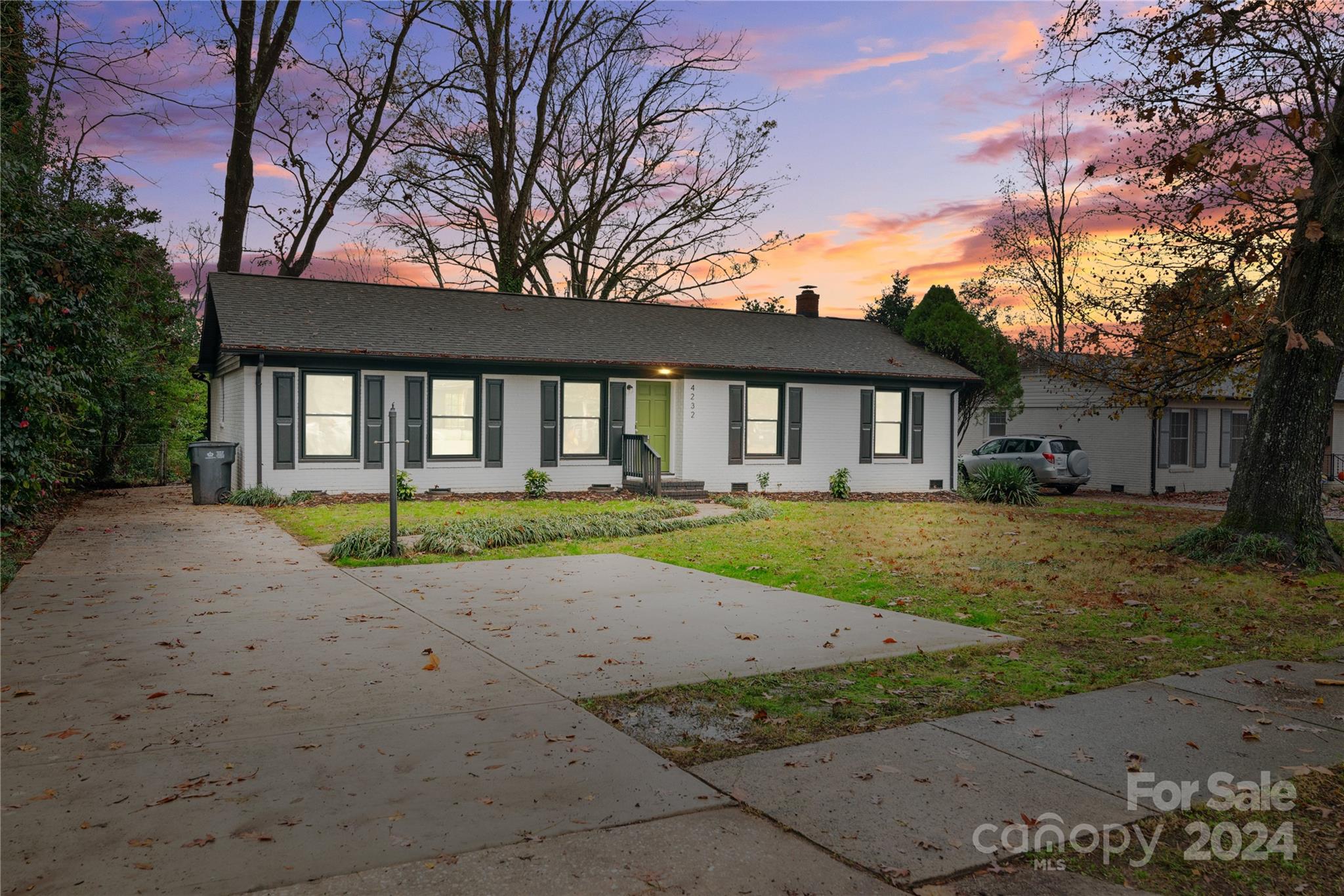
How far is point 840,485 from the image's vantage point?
21391 mm

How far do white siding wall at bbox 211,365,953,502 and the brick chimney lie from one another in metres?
4.75

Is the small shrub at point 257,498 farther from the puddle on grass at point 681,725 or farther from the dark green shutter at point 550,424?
the puddle on grass at point 681,725

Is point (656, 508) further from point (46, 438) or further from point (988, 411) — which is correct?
point (988, 411)

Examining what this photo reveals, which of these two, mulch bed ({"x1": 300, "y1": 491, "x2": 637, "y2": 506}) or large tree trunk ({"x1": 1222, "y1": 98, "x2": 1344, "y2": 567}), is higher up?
large tree trunk ({"x1": 1222, "y1": 98, "x2": 1344, "y2": 567})

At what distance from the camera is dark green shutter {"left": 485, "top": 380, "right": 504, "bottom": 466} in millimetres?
18953

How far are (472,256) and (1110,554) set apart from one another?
23.4 meters

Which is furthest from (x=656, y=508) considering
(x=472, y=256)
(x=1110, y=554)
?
(x=472, y=256)

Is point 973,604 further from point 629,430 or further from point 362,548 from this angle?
point 629,430

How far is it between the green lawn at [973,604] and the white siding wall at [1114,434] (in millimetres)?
11369

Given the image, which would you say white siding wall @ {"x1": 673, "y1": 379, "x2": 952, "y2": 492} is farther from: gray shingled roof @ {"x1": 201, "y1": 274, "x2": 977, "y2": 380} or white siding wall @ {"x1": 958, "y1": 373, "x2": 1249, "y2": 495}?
white siding wall @ {"x1": 958, "y1": 373, "x2": 1249, "y2": 495}

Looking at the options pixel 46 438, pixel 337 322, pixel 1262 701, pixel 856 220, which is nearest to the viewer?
pixel 1262 701

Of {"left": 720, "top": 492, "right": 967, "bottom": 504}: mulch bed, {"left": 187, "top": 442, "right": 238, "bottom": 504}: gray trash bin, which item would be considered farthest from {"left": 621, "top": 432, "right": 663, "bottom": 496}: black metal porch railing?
{"left": 187, "top": 442, "right": 238, "bottom": 504}: gray trash bin

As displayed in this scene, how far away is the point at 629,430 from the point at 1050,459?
38.1 feet

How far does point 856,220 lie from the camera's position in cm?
2233
